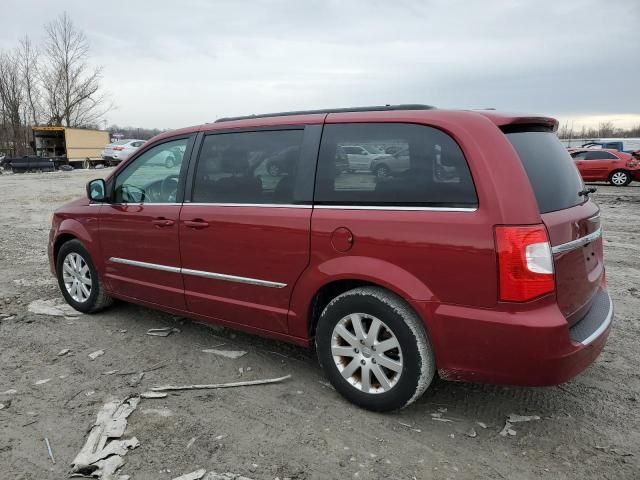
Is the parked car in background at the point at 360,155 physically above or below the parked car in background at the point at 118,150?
below

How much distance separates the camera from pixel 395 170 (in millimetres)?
2949

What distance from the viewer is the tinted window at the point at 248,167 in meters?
3.40

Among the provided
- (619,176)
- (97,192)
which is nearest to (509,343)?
(97,192)

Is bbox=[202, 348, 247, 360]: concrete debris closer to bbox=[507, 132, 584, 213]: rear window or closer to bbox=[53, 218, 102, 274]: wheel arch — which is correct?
bbox=[53, 218, 102, 274]: wheel arch

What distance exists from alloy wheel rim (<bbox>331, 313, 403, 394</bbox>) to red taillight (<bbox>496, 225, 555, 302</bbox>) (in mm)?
709

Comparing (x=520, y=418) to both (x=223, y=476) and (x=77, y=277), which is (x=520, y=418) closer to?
(x=223, y=476)

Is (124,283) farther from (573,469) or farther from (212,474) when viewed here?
(573,469)

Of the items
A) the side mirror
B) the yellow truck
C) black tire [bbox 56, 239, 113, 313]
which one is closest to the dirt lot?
black tire [bbox 56, 239, 113, 313]

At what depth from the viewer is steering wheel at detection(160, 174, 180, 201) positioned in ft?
13.2

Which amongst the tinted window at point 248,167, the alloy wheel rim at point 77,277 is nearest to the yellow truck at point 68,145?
the alloy wheel rim at point 77,277

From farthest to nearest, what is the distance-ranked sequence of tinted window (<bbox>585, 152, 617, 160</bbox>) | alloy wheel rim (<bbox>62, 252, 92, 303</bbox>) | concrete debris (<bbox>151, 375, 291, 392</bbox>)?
tinted window (<bbox>585, 152, 617, 160</bbox>) → alloy wheel rim (<bbox>62, 252, 92, 303</bbox>) → concrete debris (<bbox>151, 375, 291, 392</bbox>)

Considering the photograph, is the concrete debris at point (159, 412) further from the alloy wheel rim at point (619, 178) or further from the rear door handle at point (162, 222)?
the alloy wheel rim at point (619, 178)

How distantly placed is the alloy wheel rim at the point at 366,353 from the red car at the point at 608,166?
20.3m

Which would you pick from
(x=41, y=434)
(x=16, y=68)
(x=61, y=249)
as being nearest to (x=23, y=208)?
(x=61, y=249)
